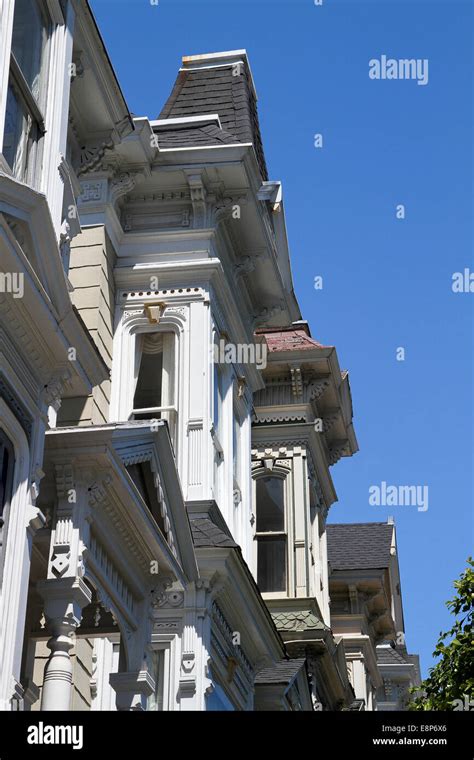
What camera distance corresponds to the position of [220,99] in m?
22.0

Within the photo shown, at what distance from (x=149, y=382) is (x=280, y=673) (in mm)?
5210

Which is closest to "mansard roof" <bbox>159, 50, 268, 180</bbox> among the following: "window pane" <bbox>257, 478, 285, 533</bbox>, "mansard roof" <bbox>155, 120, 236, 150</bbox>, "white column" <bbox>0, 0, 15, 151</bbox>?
"mansard roof" <bbox>155, 120, 236, 150</bbox>

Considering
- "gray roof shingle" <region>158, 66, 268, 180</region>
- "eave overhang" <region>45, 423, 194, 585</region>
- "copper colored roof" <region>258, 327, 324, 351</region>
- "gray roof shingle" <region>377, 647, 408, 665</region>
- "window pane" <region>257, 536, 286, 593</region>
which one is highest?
"gray roof shingle" <region>158, 66, 268, 180</region>

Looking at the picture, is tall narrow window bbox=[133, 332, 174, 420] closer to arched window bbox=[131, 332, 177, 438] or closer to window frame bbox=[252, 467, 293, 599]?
arched window bbox=[131, 332, 177, 438]

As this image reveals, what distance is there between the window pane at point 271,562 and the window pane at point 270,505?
0.82 feet

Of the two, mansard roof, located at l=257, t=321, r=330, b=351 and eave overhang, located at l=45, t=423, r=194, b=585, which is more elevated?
mansard roof, located at l=257, t=321, r=330, b=351

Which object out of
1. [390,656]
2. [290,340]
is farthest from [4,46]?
[390,656]

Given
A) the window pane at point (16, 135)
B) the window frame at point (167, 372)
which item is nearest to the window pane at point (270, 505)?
the window frame at point (167, 372)

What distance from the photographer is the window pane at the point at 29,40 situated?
38.4 ft

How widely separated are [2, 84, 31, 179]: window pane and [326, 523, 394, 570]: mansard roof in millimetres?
21435

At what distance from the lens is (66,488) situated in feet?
36.3

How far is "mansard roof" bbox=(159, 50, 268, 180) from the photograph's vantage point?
69.7 feet

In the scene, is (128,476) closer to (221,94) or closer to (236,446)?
(236,446)
